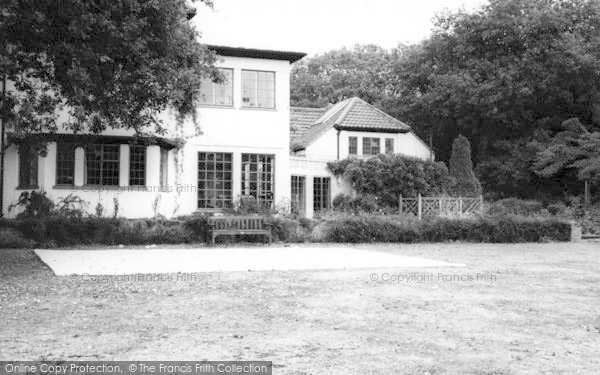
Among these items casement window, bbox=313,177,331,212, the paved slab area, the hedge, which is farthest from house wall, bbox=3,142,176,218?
casement window, bbox=313,177,331,212

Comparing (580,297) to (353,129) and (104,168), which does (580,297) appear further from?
(353,129)

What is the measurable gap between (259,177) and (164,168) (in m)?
3.54

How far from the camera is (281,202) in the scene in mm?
25156

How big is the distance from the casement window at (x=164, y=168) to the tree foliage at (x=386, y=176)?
9.51 meters

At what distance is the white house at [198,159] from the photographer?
2214cm

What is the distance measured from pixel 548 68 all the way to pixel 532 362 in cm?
3483

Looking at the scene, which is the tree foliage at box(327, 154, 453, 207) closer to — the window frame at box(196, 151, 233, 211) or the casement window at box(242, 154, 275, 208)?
the casement window at box(242, 154, 275, 208)

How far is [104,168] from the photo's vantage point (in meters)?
22.7

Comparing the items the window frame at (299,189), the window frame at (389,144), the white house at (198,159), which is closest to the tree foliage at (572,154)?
the window frame at (389,144)

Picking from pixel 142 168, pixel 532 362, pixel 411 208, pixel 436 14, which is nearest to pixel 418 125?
pixel 436 14

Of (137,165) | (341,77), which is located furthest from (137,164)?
(341,77)

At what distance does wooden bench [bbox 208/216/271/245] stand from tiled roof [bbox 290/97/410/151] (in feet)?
45.1

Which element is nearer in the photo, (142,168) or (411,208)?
(142,168)

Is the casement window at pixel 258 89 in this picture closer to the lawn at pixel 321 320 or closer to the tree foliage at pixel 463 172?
the tree foliage at pixel 463 172
